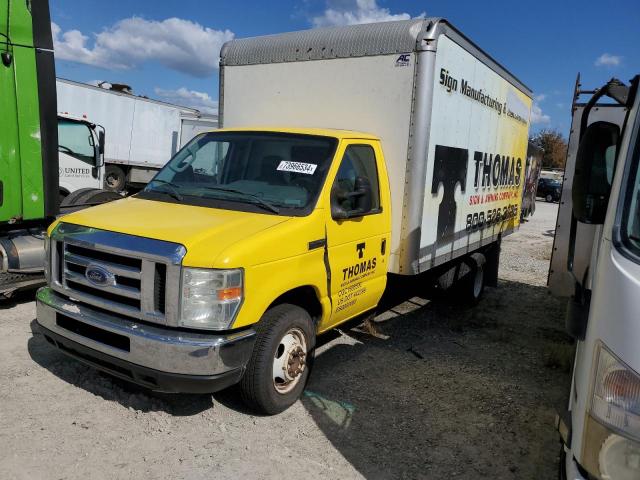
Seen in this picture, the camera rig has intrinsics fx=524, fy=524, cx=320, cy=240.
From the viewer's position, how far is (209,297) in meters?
3.28

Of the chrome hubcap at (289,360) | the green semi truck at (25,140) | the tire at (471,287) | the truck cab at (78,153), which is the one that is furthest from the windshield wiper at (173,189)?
the truck cab at (78,153)

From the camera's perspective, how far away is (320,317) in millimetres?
4348

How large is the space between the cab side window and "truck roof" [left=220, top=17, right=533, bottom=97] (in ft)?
3.38

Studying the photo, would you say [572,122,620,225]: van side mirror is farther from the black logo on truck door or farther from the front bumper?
the black logo on truck door

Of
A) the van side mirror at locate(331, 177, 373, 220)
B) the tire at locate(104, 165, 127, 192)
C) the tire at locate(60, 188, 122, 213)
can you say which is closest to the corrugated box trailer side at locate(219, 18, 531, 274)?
the van side mirror at locate(331, 177, 373, 220)

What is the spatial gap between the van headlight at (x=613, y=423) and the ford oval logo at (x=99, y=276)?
2887 millimetres

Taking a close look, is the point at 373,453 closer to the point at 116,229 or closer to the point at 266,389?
the point at 266,389

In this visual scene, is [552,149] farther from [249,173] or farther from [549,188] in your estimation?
[249,173]

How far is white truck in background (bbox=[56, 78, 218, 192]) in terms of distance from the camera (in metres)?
17.3

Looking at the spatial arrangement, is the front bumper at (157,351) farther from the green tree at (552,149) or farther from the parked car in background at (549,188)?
the green tree at (552,149)

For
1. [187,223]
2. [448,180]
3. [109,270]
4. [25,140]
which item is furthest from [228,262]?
[25,140]

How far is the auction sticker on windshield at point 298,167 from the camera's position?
427 centimetres

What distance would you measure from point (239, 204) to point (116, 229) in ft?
3.02

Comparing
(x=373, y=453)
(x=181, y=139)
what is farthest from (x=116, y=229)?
(x=181, y=139)
